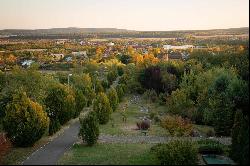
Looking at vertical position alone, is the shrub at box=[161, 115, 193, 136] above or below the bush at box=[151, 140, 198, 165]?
below

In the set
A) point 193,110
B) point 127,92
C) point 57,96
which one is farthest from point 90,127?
point 127,92

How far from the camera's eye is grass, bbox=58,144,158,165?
21.2 m

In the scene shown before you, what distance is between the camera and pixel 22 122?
25062 mm

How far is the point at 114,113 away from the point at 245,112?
15492mm

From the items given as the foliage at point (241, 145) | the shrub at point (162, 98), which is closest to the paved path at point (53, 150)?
the foliage at point (241, 145)

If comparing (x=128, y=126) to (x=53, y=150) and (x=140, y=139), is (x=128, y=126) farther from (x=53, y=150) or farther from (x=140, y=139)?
(x=53, y=150)

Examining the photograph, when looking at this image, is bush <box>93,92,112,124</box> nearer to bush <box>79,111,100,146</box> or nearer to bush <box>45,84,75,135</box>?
bush <box>45,84,75,135</box>

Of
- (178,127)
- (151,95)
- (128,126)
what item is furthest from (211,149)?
(151,95)

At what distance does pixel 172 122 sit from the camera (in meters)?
28.8

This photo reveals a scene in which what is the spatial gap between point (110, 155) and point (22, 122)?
6.24 meters

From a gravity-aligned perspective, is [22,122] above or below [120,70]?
above

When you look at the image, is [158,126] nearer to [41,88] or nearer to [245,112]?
[245,112]

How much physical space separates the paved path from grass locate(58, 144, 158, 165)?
1.76 ft

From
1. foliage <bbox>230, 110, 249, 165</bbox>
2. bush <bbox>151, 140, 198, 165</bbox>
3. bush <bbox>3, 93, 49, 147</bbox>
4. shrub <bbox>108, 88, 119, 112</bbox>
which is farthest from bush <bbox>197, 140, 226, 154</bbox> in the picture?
shrub <bbox>108, 88, 119, 112</bbox>
